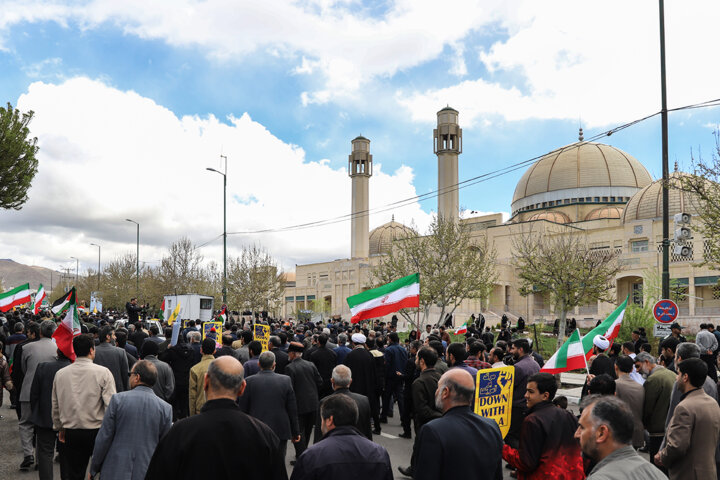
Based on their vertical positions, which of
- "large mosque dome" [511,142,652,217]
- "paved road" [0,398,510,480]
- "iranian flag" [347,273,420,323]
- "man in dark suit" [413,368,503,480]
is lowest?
"paved road" [0,398,510,480]

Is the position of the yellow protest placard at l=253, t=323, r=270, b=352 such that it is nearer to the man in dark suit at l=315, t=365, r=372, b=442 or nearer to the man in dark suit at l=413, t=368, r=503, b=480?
the man in dark suit at l=315, t=365, r=372, b=442

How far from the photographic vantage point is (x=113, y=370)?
7.78 m

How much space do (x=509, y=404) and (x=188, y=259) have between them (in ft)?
152

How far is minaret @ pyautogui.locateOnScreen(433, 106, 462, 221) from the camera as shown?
56.8 meters

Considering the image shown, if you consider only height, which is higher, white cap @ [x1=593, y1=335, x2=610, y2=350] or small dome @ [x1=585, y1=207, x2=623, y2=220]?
small dome @ [x1=585, y1=207, x2=623, y2=220]

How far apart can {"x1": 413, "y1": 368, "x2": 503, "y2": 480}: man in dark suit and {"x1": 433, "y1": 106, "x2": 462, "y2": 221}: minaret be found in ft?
173

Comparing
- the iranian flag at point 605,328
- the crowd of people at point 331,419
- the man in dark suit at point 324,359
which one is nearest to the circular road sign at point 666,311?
the iranian flag at point 605,328

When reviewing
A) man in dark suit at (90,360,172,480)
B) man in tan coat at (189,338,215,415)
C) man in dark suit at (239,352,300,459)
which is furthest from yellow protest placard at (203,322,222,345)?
man in dark suit at (90,360,172,480)

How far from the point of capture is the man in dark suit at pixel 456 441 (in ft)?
12.0

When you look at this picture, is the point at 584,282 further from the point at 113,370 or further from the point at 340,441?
the point at 340,441

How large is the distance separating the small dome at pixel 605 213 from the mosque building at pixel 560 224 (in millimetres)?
98

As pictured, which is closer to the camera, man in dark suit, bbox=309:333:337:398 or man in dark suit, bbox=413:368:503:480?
man in dark suit, bbox=413:368:503:480

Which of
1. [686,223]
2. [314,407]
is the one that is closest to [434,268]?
[686,223]

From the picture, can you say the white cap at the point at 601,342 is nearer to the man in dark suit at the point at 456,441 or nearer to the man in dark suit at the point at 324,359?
the man in dark suit at the point at 324,359
